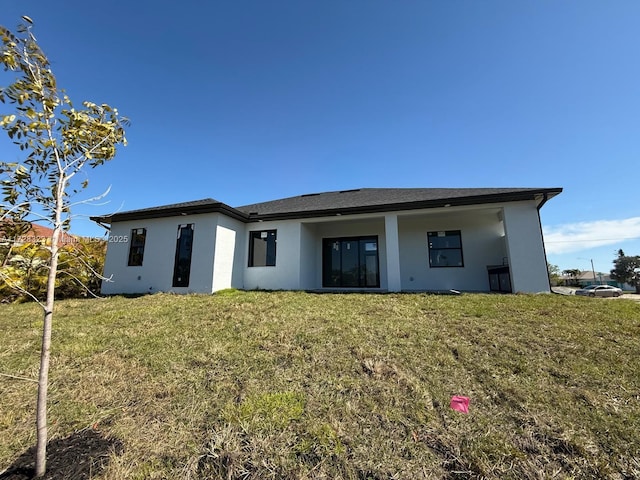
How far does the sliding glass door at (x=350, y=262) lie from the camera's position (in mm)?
12250

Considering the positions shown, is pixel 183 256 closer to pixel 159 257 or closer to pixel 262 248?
pixel 159 257

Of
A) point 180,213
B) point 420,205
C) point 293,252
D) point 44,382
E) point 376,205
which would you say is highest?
point 376,205

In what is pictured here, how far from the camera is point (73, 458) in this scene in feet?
7.72

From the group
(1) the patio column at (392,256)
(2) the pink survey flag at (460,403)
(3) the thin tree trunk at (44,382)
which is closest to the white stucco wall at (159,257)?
(1) the patio column at (392,256)

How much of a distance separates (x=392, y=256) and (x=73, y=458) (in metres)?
9.16

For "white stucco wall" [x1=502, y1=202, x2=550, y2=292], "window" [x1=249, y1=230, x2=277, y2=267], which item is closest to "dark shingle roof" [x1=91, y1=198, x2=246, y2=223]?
"window" [x1=249, y1=230, x2=277, y2=267]

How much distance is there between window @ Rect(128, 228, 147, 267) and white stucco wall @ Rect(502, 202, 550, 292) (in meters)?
13.7

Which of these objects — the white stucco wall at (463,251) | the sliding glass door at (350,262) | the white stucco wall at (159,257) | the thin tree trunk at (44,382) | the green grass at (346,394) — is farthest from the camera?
the sliding glass door at (350,262)

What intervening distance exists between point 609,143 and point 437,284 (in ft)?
25.0

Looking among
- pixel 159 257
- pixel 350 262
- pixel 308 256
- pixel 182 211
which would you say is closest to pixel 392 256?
pixel 350 262

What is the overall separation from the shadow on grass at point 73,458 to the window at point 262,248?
29.1 feet

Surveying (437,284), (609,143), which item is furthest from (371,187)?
(609,143)

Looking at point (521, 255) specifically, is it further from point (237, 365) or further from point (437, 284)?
point (237, 365)

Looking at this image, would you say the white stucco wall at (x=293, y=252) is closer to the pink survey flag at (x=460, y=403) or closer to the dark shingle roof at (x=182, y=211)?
the dark shingle roof at (x=182, y=211)
